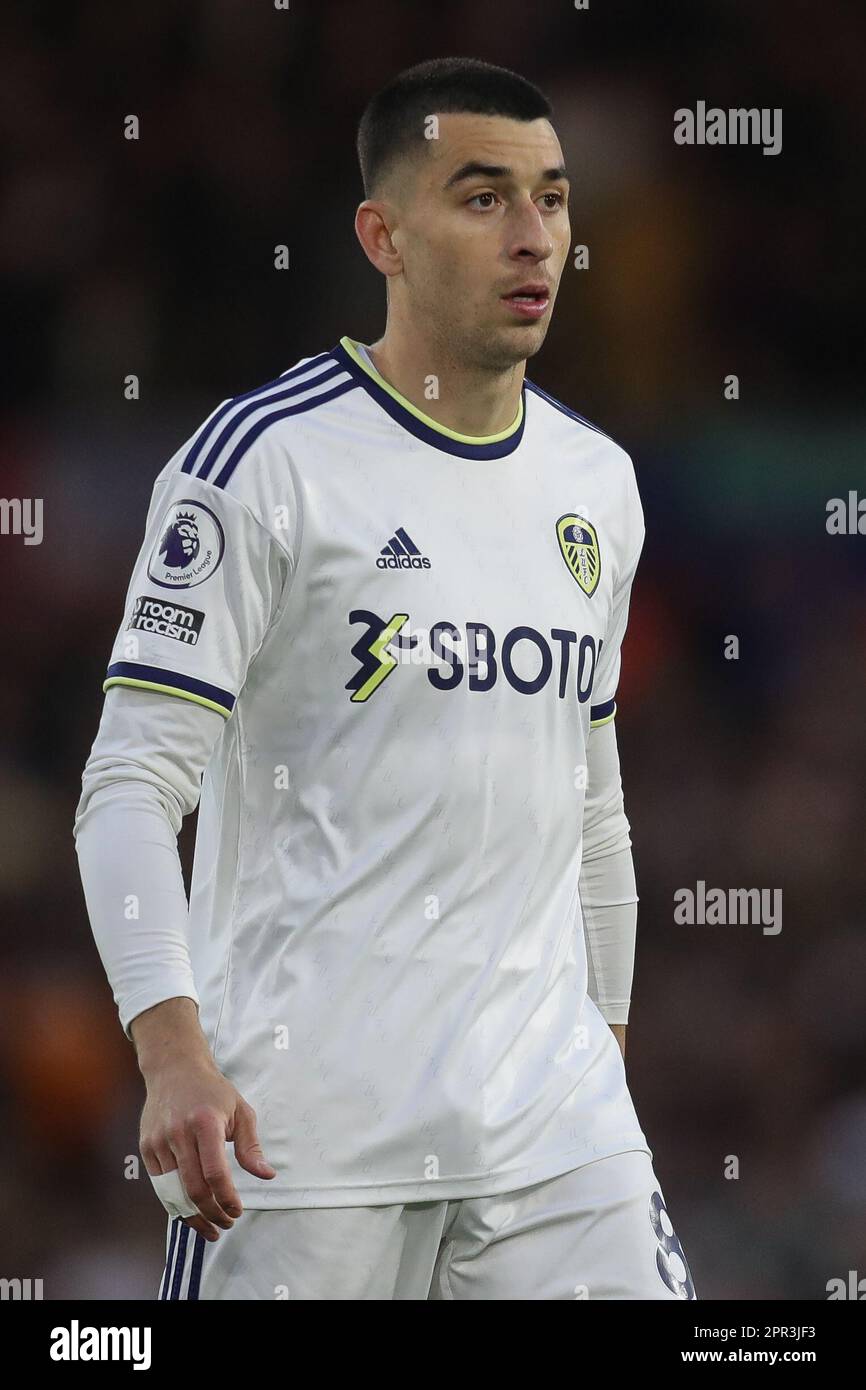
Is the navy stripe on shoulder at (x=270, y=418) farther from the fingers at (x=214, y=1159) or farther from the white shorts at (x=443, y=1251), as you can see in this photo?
the white shorts at (x=443, y=1251)

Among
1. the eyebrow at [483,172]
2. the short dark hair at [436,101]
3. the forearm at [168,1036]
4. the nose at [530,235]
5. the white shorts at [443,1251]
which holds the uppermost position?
the short dark hair at [436,101]

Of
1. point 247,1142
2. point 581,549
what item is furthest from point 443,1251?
point 581,549

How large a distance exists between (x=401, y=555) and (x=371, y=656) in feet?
0.45

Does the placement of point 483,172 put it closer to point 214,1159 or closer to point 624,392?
point 214,1159

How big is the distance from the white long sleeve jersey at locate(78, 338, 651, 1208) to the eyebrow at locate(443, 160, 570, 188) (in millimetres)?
354

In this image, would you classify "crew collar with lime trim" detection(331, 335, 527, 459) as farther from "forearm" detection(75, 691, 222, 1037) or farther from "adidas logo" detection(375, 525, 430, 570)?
"forearm" detection(75, 691, 222, 1037)

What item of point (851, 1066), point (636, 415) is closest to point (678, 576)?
point (636, 415)

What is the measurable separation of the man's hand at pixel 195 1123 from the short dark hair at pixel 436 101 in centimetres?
121

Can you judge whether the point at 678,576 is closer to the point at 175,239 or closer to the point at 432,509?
the point at 175,239

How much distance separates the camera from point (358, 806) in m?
2.28

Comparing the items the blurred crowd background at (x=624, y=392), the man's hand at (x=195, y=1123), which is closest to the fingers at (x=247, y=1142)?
the man's hand at (x=195, y=1123)

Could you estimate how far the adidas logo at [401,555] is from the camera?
91.3 inches

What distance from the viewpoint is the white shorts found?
2211 mm

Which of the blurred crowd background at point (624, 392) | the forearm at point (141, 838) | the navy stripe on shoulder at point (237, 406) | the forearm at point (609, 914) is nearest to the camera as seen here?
the forearm at point (141, 838)
